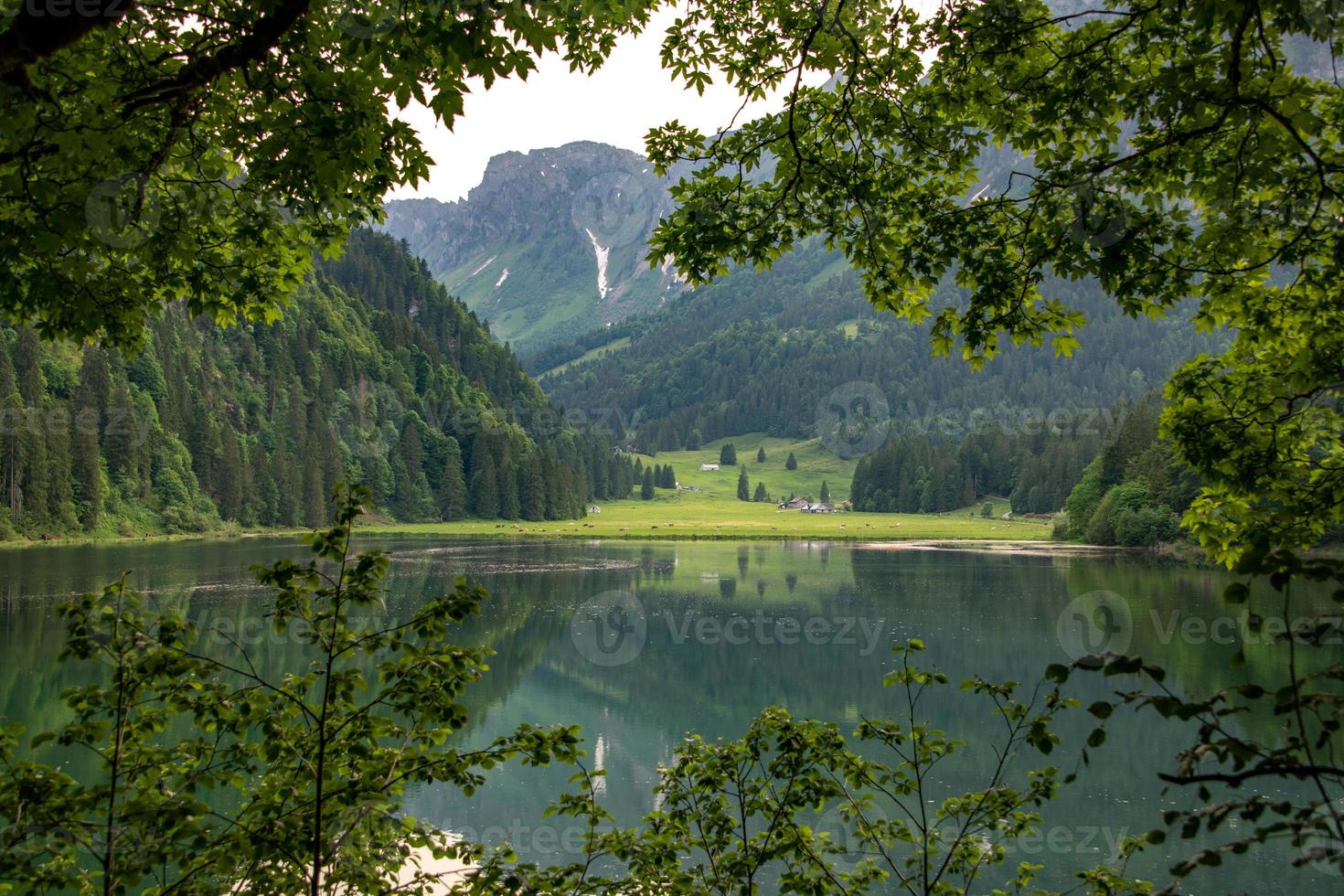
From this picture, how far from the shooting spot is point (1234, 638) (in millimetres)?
34469

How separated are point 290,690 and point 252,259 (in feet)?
11.5

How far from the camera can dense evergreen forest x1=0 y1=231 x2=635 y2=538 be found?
77312mm

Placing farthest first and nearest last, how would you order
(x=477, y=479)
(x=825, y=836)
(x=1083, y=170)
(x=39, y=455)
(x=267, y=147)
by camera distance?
(x=477, y=479) → (x=39, y=455) → (x=825, y=836) → (x=1083, y=170) → (x=267, y=147)

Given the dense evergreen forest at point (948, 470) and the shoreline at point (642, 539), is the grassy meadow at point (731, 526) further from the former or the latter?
the dense evergreen forest at point (948, 470)

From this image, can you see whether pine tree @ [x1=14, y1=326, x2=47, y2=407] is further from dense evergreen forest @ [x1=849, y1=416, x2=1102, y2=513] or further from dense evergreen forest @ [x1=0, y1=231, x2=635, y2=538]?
dense evergreen forest @ [x1=849, y1=416, x2=1102, y2=513]

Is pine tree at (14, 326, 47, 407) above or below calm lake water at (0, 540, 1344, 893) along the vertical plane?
above

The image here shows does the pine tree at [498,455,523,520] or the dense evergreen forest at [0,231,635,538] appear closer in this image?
the dense evergreen forest at [0,231,635,538]

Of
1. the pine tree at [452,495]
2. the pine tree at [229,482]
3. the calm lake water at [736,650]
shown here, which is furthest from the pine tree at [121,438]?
the pine tree at [452,495]

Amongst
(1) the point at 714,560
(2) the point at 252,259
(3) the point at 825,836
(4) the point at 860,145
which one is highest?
(4) the point at 860,145

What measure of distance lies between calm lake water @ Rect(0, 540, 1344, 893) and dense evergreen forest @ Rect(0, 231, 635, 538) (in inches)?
656

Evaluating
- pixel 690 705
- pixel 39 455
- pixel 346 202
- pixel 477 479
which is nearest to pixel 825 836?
pixel 346 202

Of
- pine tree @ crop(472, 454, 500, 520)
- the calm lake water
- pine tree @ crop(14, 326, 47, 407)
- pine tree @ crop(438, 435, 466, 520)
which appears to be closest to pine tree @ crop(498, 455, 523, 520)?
pine tree @ crop(472, 454, 500, 520)

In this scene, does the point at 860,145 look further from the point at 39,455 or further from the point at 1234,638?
the point at 39,455

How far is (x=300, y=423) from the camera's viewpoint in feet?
365
